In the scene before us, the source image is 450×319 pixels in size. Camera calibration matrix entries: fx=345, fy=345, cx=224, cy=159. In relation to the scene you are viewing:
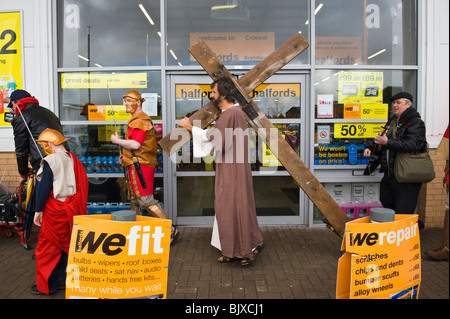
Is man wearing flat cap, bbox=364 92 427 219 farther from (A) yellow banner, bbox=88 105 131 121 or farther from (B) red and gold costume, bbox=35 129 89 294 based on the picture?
(A) yellow banner, bbox=88 105 131 121

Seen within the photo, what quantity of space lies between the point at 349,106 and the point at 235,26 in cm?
224

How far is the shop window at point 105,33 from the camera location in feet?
18.1

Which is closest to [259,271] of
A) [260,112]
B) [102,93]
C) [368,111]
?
[260,112]

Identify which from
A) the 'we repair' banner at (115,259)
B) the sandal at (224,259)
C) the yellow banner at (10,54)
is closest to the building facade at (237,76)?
the yellow banner at (10,54)

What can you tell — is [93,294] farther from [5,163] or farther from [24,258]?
[5,163]

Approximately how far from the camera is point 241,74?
5.44m

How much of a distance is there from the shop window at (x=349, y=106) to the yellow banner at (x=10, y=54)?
4.65 m

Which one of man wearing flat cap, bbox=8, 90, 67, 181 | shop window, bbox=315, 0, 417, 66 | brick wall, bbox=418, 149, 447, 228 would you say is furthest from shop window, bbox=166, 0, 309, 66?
brick wall, bbox=418, 149, 447, 228

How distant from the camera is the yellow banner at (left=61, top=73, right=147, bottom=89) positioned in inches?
217

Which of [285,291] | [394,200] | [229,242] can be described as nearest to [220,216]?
[229,242]

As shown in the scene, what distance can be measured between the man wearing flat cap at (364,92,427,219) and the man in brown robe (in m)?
1.64

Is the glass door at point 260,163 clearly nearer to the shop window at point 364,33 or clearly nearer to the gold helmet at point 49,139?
the shop window at point 364,33

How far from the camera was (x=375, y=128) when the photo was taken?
5520mm

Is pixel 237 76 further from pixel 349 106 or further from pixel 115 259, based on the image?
pixel 115 259
